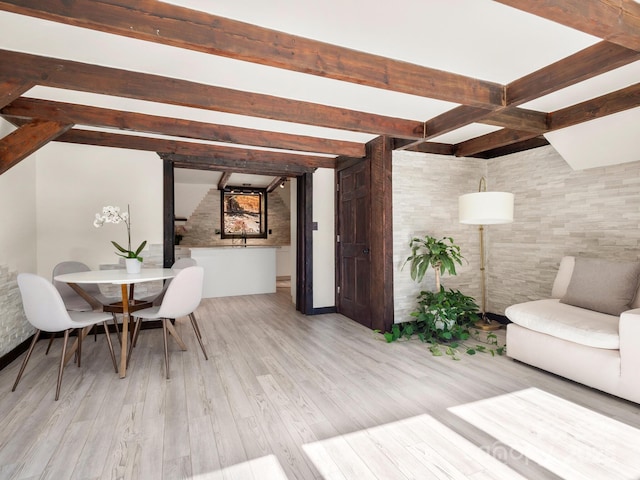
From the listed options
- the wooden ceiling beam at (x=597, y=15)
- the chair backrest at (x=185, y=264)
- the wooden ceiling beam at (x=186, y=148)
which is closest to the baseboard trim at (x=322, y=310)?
the chair backrest at (x=185, y=264)

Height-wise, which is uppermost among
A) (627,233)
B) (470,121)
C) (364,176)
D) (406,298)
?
(470,121)

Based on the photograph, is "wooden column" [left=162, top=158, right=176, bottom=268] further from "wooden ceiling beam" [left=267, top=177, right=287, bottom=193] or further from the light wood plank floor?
"wooden ceiling beam" [left=267, top=177, right=287, bottom=193]

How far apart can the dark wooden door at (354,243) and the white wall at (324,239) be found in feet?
0.44

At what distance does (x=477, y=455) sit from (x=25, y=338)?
4.16 meters

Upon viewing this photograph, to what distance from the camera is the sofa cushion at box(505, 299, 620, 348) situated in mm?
2340

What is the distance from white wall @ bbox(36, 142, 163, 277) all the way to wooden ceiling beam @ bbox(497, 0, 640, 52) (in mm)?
4049

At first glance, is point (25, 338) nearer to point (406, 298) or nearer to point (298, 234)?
point (298, 234)

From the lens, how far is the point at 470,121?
300 centimetres

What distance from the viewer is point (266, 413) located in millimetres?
2117

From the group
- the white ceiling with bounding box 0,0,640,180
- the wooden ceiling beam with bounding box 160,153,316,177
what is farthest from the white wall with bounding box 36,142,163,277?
the white ceiling with bounding box 0,0,640,180

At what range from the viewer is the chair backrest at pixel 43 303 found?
2332mm

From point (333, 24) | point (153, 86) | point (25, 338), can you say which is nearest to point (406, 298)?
point (333, 24)

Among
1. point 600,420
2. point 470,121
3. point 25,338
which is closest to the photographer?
point 600,420

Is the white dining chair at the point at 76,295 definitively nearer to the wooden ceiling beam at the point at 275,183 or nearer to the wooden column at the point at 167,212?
the wooden column at the point at 167,212
